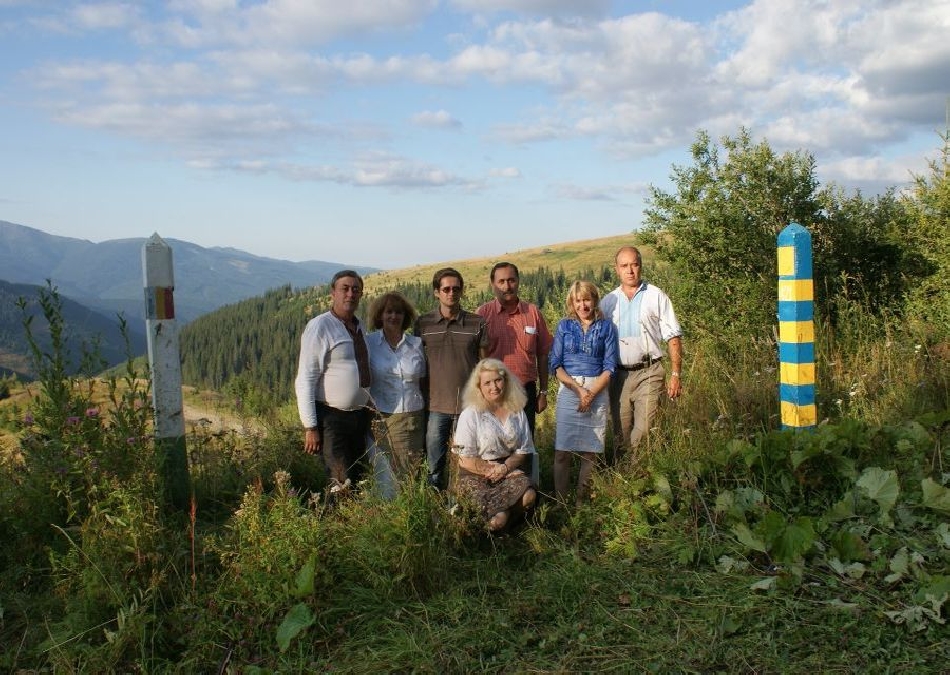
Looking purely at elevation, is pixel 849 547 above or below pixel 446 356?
below

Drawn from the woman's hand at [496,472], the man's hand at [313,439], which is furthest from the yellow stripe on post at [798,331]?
the man's hand at [313,439]

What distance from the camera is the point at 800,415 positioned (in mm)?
5363

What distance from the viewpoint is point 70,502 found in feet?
14.6

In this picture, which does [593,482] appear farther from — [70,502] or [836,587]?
[70,502]

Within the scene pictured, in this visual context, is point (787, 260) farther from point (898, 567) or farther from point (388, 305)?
point (388, 305)

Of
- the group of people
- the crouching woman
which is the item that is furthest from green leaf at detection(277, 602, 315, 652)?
the crouching woman

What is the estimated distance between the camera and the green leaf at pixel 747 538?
3.77m

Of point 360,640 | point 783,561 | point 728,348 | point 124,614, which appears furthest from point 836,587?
point 728,348

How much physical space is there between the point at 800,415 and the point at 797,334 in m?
0.61

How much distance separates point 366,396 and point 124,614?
2.16 metres

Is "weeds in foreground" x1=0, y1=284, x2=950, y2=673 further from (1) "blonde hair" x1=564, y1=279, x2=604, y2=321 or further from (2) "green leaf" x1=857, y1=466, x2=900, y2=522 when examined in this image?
(1) "blonde hair" x1=564, y1=279, x2=604, y2=321

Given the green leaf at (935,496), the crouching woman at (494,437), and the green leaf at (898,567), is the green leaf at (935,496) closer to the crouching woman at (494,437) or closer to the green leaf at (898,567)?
the green leaf at (898,567)

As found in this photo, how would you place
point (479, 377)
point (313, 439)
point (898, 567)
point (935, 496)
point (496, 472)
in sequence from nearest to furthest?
point (898, 567), point (935, 496), point (496, 472), point (479, 377), point (313, 439)

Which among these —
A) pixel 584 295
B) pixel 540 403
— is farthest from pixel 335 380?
pixel 584 295
